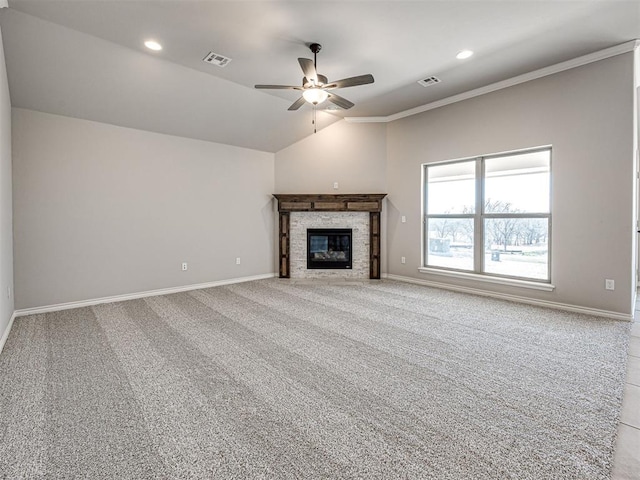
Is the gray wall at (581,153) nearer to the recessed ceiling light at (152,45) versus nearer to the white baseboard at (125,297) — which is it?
the white baseboard at (125,297)

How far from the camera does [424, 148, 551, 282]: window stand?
4496mm

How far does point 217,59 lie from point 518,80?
4072 mm

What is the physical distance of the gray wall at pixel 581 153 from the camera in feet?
12.1

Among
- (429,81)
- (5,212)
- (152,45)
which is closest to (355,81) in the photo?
(429,81)

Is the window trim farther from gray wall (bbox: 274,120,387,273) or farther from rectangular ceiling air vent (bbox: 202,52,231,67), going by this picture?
rectangular ceiling air vent (bbox: 202,52,231,67)

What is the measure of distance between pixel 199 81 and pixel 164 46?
0.78 meters

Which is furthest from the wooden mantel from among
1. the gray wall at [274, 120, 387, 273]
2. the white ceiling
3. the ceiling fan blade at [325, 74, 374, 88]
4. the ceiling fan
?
the ceiling fan blade at [325, 74, 374, 88]

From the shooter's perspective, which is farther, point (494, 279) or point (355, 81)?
point (494, 279)

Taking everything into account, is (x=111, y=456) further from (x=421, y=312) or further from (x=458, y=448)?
(x=421, y=312)

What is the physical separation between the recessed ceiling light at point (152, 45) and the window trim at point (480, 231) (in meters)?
4.37

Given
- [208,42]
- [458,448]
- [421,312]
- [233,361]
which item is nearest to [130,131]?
[208,42]

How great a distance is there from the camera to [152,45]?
3459 millimetres

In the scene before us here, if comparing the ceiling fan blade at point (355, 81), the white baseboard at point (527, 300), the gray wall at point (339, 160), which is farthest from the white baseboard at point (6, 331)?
the white baseboard at point (527, 300)

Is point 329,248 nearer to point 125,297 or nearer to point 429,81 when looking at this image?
point 429,81
